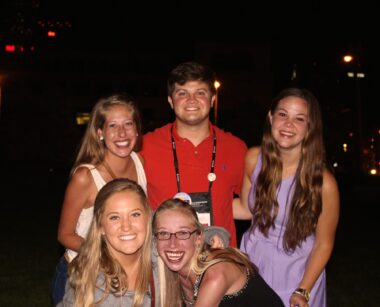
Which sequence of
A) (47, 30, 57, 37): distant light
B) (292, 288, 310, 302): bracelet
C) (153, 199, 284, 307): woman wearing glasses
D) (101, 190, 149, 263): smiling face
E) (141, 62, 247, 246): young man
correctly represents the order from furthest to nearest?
(47, 30, 57, 37): distant light, (141, 62, 247, 246): young man, (292, 288, 310, 302): bracelet, (101, 190, 149, 263): smiling face, (153, 199, 284, 307): woman wearing glasses

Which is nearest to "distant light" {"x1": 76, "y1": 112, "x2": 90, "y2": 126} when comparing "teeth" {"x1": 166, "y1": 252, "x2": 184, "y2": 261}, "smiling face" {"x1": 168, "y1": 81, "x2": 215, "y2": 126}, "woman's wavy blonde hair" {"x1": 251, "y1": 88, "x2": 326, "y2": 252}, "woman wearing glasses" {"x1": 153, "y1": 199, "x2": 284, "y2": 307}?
"smiling face" {"x1": 168, "y1": 81, "x2": 215, "y2": 126}

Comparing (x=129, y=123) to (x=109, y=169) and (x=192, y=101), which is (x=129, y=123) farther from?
(x=192, y=101)

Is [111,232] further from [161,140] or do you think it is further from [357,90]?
[357,90]

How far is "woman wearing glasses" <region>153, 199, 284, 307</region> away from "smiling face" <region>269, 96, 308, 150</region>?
97 centimetres

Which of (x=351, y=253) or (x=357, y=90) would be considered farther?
(x=357, y=90)

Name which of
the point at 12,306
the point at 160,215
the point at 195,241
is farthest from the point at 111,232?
the point at 12,306

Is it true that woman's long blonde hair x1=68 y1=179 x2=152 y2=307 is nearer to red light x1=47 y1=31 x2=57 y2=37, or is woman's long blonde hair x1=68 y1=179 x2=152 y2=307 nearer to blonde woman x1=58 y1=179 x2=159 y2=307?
blonde woman x1=58 y1=179 x2=159 y2=307

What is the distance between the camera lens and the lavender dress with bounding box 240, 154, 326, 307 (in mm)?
3625

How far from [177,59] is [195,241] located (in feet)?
137

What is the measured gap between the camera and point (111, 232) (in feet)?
10.5

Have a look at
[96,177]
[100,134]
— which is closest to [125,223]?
[96,177]

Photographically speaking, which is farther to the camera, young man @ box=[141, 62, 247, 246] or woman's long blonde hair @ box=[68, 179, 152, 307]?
young man @ box=[141, 62, 247, 246]

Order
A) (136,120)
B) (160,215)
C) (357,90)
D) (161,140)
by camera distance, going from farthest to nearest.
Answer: (357,90) < (161,140) < (136,120) < (160,215)

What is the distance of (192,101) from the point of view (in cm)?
415
